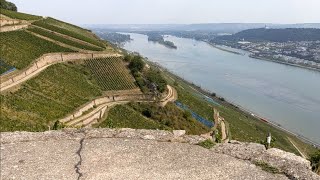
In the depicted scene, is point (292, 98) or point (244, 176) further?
point (292, 98)

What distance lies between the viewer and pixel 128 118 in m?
31.1

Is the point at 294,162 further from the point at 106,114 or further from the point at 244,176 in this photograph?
the point at 106,114

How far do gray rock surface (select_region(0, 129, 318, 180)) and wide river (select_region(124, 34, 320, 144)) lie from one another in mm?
43924

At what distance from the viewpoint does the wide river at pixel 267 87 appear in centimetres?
5806

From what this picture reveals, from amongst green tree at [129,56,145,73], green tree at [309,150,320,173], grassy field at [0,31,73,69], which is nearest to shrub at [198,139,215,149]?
green tree at [309,150,320,173]

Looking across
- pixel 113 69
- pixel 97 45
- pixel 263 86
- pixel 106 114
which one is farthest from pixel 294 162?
pixel 263 86

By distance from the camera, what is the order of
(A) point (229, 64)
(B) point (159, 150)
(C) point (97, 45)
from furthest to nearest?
(A) point (229, 64)
(C) point (97, 45)
(B) point (159, 150)

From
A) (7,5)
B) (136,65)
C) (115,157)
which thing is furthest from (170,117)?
(7,5)

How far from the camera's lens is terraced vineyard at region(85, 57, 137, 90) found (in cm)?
3616

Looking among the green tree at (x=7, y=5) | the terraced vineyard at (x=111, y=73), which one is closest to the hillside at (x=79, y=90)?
the terraced vineyard at (x=111, y=73)

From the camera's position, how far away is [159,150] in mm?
9391

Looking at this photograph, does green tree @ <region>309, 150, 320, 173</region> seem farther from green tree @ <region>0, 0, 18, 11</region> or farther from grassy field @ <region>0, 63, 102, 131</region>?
green tree @ <region>0, 0, 18, 11</region>

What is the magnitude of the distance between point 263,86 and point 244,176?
73223 mm

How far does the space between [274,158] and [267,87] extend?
7149 cm
